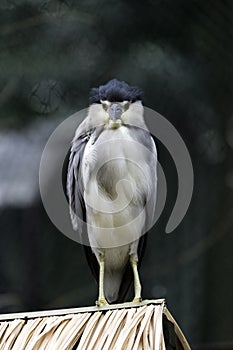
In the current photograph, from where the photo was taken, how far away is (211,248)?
3174 mm

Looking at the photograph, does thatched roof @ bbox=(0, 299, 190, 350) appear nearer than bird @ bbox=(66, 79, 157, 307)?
Yes

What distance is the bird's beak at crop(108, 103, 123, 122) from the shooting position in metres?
2.36

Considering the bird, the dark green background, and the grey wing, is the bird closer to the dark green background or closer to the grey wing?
the grey wing

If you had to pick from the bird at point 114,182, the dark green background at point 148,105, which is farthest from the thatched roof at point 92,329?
the dark green background at point 148,105

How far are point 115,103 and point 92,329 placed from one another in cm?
93

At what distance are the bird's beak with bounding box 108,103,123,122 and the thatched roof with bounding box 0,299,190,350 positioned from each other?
0.77 meters

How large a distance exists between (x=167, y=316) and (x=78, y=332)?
0.53 feet

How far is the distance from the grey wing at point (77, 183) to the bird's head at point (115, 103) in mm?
80

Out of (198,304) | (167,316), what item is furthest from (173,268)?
(167,316)

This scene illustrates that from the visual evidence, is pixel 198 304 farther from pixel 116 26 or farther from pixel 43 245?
pixel 116 26

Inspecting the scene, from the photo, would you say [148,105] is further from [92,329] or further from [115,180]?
[92,329]

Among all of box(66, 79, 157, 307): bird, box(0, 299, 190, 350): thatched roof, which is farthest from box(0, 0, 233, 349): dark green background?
box(0, 299, 190, 350): thatched roof

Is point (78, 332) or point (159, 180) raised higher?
point (159, 180)

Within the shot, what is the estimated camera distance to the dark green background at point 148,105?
3.17 metres
